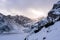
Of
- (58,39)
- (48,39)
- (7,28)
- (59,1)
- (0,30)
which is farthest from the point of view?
(7,28)

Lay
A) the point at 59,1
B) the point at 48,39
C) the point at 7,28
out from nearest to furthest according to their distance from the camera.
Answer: the point at 48,39 < the point at 59,1 < the point at 7,28

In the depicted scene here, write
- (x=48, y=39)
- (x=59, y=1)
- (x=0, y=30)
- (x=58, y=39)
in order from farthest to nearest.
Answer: (x=0, y=30) < (x=59, y=1) < (x=48, y=39) < (x=58, y=39)

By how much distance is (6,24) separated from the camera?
10562 centimetres

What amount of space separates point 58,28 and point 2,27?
88255 mm

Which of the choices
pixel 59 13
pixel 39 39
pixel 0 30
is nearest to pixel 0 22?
pixel 0 30

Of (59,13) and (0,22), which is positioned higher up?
(59,13)

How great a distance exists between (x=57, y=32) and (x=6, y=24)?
92521 mm

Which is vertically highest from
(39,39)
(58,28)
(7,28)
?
(58,28)

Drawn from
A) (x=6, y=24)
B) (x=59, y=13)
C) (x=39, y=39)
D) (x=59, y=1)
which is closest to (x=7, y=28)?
(x=6, y=24)

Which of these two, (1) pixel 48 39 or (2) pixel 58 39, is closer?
(2) pixel 58 39

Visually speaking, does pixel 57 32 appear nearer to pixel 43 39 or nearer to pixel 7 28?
pixel 43 39

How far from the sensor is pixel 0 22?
107 m

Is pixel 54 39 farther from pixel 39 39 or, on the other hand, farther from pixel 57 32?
pixel 39 39

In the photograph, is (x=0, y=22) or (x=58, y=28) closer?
(x=58, y=28)
